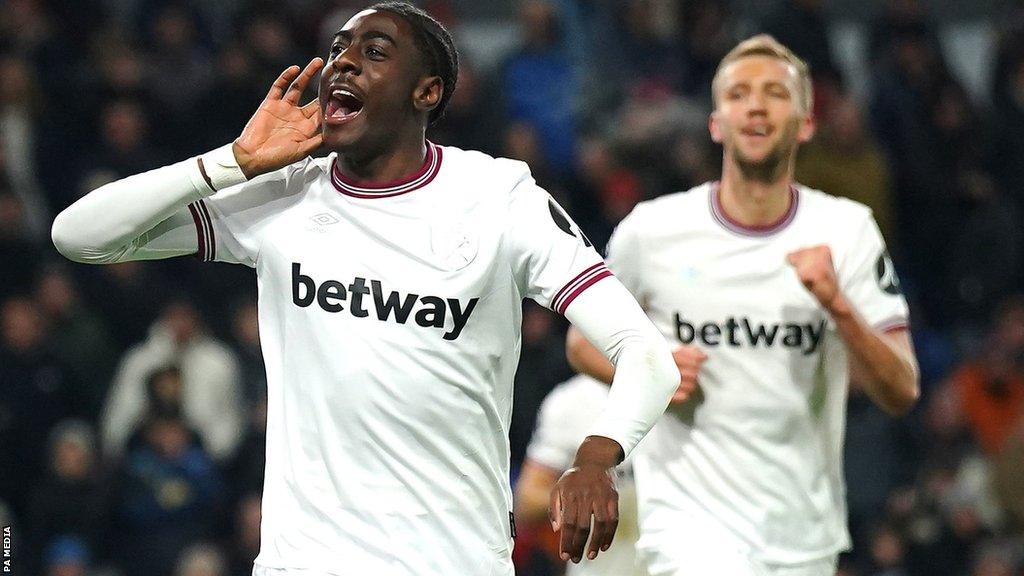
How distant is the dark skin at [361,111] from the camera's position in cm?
441

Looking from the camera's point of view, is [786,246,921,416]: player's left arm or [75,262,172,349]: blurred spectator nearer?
[786,246,921,416]: player's left arm

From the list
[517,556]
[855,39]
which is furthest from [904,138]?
[517,556]

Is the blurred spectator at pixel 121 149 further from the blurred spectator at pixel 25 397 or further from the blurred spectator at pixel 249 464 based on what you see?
the blurred spectator at pixel 249 464

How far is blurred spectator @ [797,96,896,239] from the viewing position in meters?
11.2

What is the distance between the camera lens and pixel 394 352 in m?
4.36

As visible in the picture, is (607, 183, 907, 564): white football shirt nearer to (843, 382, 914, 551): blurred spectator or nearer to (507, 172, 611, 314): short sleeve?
(507, 172, 611, 314): short sleeve

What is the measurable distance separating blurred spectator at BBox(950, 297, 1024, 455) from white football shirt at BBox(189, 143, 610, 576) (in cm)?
649

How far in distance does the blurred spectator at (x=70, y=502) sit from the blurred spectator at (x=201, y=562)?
0.53m

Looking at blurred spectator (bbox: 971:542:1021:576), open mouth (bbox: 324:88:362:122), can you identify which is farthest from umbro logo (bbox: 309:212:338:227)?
Result: blurred spectator (bbox: 971:542:1021:576)

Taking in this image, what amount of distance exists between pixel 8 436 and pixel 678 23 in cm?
527

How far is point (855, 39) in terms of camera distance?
1356cm

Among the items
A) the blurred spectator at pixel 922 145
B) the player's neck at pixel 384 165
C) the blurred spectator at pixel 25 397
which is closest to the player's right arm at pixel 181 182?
the player's neck at pixel 384 165

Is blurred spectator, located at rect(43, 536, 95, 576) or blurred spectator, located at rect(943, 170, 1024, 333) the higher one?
blurred spectator, located at rect(943, 170, 1024, 333)

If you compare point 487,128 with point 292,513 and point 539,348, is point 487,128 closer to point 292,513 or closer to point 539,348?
point 539,348
